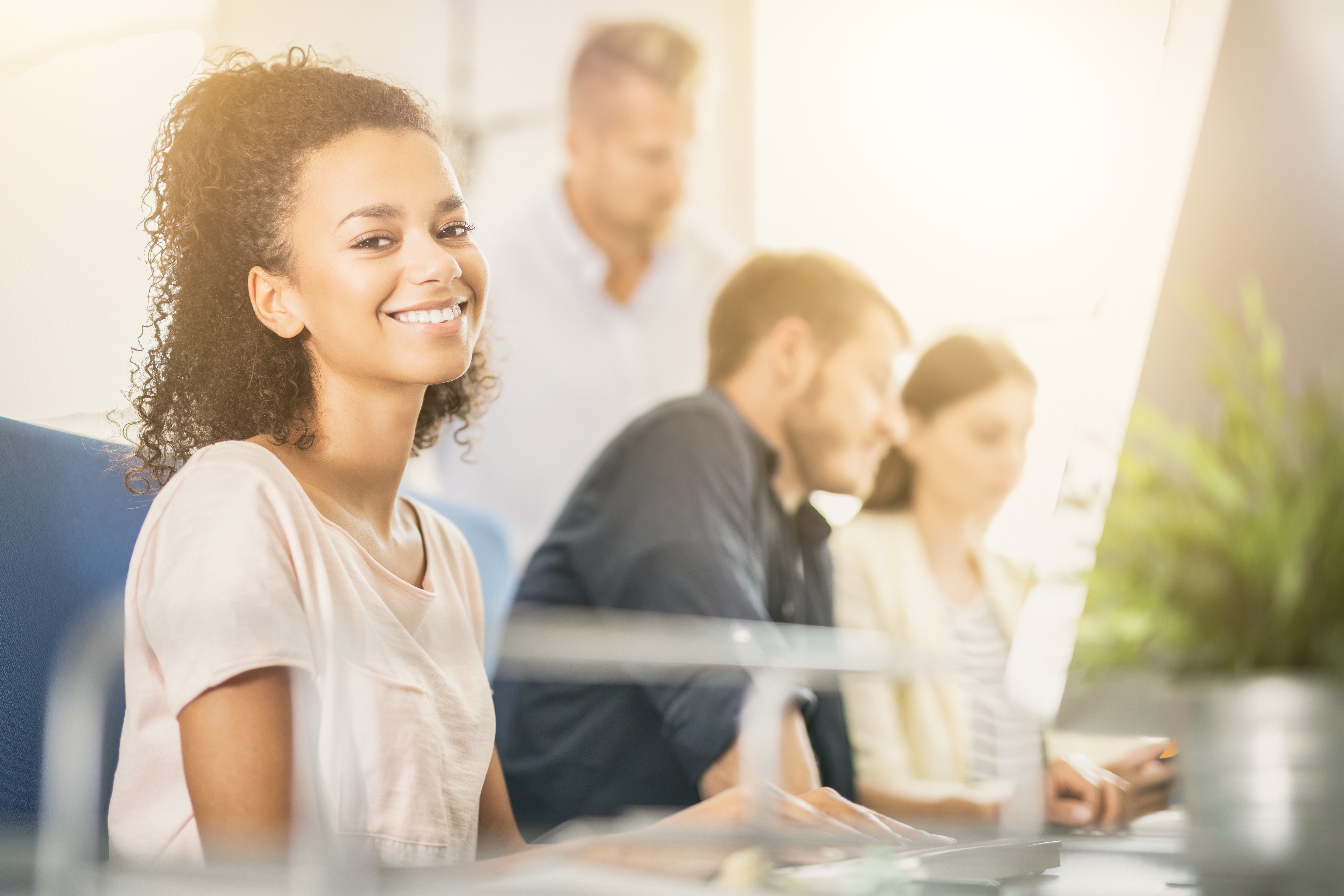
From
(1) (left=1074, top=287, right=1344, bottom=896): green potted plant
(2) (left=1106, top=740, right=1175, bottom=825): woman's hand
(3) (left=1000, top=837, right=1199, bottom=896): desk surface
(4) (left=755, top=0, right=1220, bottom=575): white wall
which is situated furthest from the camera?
(4) (left=755, top=0, right=1220, bottom=575): white wall

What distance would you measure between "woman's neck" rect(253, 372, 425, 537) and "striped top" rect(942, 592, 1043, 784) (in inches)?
26.7

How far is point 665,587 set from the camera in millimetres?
1296

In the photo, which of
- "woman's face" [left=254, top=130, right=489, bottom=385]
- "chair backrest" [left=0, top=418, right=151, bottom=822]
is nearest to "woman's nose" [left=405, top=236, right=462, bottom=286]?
"woman's face" [left=254, top=130, right=489, bottom=385]

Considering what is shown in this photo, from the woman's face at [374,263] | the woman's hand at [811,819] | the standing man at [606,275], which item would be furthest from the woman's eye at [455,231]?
the woman's hand at [811,819]

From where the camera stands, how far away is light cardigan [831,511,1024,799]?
1310 mm

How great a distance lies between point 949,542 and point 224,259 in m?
0.91

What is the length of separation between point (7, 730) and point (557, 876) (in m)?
0.45

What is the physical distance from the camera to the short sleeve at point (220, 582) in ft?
2.62

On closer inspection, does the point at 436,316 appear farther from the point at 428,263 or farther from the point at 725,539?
the point at 725,539

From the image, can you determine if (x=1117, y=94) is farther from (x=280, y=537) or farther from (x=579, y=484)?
(x=280, y=537)

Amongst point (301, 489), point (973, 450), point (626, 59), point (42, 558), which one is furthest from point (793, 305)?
point (42, 558)

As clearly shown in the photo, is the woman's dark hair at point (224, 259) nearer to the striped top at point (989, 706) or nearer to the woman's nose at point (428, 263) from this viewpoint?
the woman's nose at point (428, 263)

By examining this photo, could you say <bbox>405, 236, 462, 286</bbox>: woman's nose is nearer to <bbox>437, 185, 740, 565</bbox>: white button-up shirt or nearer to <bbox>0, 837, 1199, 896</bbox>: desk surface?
<bbox>437, 185, 740, 565</bbox>: white button-up shirt

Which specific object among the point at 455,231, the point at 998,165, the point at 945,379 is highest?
the point at 998,165
